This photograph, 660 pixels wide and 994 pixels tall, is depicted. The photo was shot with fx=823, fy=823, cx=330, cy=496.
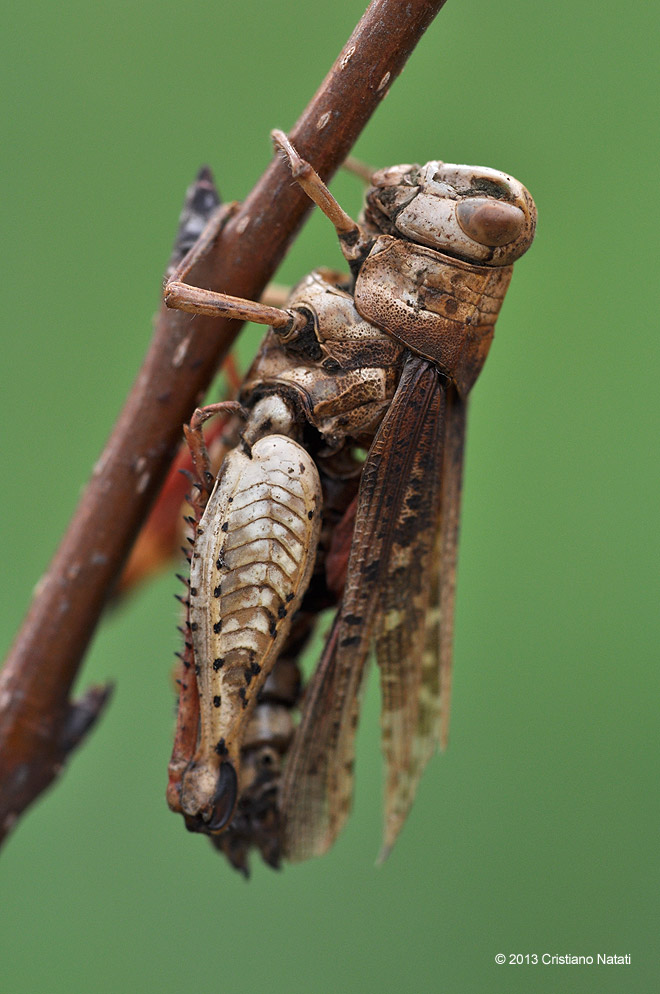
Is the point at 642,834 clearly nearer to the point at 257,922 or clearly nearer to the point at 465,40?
the point at 257,922

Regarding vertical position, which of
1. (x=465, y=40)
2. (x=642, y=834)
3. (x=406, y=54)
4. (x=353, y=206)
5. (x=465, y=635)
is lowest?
(x=642, y=834)

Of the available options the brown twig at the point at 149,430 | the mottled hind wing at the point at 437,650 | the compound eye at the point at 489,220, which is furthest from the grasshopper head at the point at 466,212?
the mottled hind wing at the point at 437,650

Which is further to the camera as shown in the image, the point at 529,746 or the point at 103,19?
the point at 103,19

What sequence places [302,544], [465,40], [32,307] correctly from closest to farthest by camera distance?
[302,544] < [465,40] < [32,307]

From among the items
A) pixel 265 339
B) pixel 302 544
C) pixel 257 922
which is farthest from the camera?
pixel 257 922

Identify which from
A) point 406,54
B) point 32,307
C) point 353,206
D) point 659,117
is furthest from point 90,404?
point 659,117

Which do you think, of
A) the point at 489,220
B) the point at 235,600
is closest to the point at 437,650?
the point at 235,600

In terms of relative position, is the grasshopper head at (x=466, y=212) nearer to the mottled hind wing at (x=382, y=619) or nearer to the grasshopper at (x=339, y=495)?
the grasshopper at (x=339, y=495)
